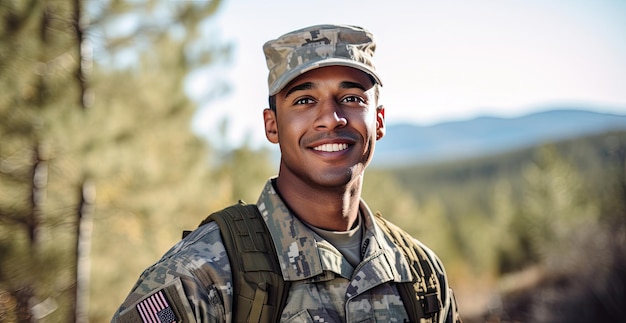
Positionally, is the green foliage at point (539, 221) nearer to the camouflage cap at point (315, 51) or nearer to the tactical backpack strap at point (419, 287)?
the tactical backpack strap at point (419, 287)

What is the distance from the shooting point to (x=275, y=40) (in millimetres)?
2070

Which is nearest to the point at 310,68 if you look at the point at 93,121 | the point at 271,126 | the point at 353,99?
the point at 353,99

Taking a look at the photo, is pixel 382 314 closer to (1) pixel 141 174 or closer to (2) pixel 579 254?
(1) pixel 141 174

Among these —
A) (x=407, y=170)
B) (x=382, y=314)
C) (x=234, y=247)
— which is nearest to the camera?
(x=234, y=247)

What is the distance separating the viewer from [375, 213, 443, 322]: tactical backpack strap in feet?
6.54

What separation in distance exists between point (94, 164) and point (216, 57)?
10.0 feet

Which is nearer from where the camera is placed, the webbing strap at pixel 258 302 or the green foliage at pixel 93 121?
the webbing strap at pixel 258 302

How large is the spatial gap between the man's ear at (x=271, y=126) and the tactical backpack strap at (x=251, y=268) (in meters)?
0.30

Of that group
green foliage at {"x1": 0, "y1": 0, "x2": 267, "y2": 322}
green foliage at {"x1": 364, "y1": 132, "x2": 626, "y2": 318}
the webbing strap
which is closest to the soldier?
the webbing strap

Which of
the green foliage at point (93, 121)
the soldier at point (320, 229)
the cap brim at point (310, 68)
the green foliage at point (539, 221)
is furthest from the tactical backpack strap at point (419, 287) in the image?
the green foliage at point (539, 221)

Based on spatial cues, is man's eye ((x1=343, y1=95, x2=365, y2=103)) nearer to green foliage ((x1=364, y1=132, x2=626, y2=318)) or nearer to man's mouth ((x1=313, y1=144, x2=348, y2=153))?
man's mouth ((x1=313, y1=144, x2=348, y2=153))

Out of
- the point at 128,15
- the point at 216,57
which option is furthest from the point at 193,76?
the point at 128,15

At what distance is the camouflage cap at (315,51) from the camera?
1.96 meters

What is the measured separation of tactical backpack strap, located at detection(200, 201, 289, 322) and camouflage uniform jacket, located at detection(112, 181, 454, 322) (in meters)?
0.02
